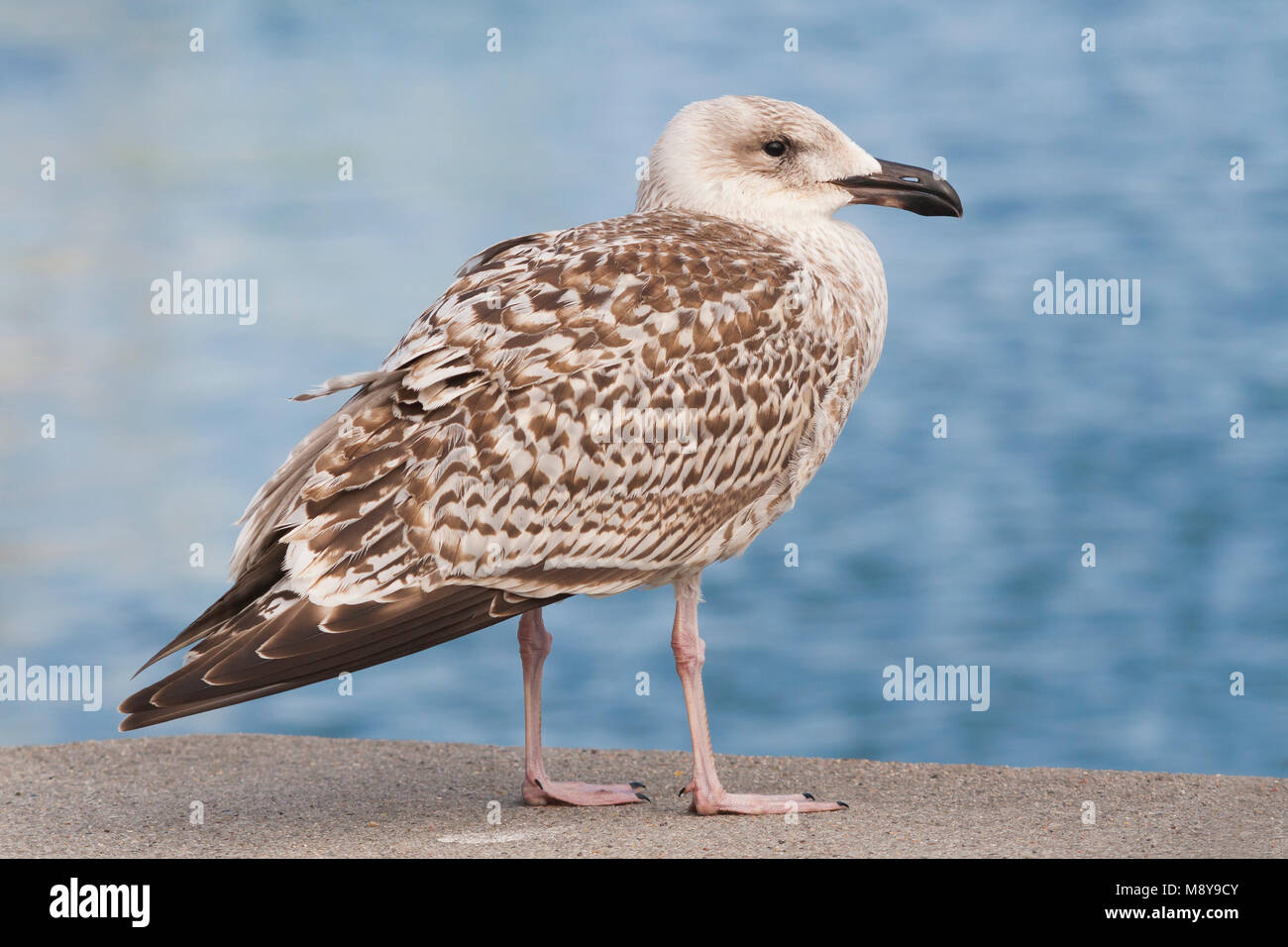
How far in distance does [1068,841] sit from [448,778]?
2903 millimetres

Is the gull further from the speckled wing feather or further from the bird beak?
the bird beak

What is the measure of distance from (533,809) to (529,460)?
5.68 ft

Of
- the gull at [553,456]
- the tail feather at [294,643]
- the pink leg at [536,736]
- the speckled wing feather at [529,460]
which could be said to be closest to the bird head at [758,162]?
the gull at [553,456]

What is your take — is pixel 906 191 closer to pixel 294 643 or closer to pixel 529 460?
pixel 529 460

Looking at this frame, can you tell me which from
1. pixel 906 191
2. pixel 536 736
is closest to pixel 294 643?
pixel 536 736

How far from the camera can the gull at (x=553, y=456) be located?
17.2 ft

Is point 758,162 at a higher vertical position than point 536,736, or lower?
higher

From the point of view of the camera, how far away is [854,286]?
250 inches

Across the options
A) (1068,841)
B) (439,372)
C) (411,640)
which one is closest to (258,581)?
(411,640)

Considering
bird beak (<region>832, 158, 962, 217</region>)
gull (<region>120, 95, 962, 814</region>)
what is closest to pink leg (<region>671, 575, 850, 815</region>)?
gull (<region>120, 95, 962, 814</region>)

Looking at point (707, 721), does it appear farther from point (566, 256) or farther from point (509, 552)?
point (566, 256)

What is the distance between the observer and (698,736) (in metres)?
6.14

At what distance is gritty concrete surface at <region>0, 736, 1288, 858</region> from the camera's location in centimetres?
557

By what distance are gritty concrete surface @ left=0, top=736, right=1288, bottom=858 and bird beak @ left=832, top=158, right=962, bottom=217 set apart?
2.63m
